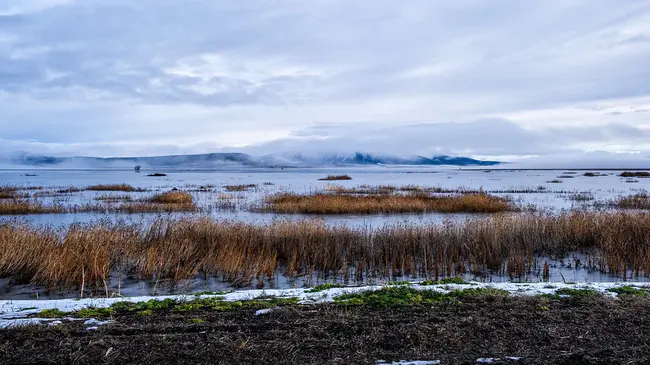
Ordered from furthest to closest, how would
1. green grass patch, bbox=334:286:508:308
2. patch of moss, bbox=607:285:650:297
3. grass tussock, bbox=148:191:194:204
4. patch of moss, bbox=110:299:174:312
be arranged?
grass tussock, bbox=148:191:194:204 < patch of moss, bbox=607:285:650:297 < green grass patch, bbox=334:286:508:308 < patch of moss, bbox=110:299:174:312

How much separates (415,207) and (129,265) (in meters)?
20.4

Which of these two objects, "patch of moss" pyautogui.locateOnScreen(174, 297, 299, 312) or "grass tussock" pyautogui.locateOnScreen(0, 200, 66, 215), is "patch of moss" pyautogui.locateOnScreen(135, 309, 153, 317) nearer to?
"patch of moss" pyautogui.locateOnScreen(174, 297, 299, 312)

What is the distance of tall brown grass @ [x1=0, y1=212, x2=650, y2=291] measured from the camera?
11180 mm

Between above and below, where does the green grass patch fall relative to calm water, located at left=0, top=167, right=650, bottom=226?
above

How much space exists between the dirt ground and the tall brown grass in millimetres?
4665

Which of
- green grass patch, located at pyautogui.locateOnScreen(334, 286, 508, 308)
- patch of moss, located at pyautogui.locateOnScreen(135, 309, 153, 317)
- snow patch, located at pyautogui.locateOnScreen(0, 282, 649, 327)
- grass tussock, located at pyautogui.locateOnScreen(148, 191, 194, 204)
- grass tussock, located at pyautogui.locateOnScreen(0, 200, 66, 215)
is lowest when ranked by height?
grass tussock, located at pyautogui.locateOnScreen(0, 200, 66, 215)

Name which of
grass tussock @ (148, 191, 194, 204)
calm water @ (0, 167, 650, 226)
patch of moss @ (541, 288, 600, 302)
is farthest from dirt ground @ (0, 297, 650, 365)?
grass tussock @ (148, 191, 194, 204)

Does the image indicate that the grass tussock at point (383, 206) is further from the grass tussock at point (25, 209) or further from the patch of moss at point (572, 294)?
the patch of moss at point (572, 294)

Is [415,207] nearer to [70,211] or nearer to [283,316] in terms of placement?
[70,211]

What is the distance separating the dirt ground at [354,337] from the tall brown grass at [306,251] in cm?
467

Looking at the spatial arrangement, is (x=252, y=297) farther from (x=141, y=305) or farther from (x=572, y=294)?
(x=572, y=294)

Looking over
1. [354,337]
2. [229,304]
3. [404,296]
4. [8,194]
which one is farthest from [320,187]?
[354,337]

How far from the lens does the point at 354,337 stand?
18.1 ft

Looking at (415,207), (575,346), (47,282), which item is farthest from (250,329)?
(415,207)
